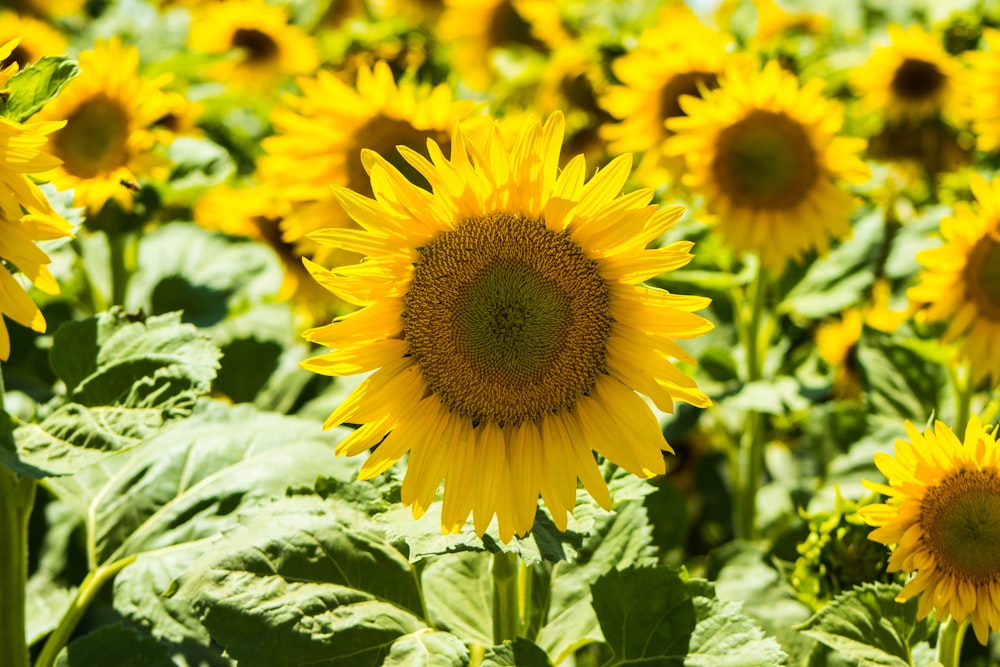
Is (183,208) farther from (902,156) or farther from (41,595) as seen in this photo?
(902,156)

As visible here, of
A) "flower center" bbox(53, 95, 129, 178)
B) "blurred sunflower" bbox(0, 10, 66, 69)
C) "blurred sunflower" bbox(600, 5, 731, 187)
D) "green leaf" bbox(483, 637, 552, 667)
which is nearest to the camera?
"green leaf" bbox(483, 637, 552, 667)

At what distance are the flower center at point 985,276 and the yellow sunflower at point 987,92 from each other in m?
0.54

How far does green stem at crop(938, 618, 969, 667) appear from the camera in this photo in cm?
159

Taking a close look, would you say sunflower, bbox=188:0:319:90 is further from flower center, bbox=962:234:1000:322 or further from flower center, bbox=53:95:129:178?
flower center, bbox=962:234:1000:322

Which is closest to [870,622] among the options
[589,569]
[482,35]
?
[589,569]

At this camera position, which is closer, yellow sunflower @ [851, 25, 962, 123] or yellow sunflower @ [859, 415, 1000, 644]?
yellow sunflower @ [859, 415, 1000, 644]

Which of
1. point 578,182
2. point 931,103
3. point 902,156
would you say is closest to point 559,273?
point 578,182

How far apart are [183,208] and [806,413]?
69.2 inches

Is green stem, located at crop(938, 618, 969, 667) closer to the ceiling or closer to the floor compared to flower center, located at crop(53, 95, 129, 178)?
closer to the floor

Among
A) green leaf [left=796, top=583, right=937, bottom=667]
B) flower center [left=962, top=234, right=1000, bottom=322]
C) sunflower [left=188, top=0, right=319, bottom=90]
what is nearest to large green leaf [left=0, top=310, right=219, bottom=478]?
green leaf [left=796, top=583, right=937, bottom=667]

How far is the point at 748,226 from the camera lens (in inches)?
99.8

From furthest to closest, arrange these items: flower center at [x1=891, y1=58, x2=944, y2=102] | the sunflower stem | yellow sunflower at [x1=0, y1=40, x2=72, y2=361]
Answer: flower center at [x1=891, y1=58, x2=944, y2=102] < the sunflower stem < yellow sunflower at [x1=0, y1=40, x2=72, y2=361]

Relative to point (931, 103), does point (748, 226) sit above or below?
below

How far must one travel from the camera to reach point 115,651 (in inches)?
68.6
